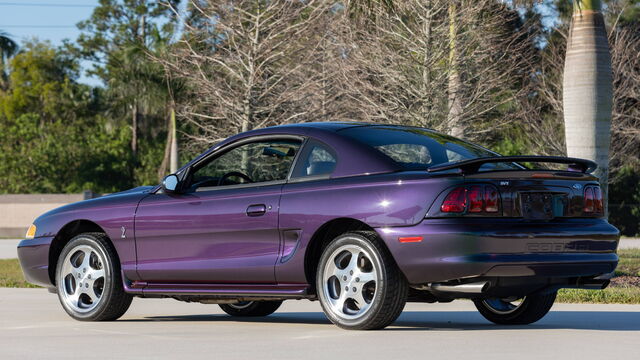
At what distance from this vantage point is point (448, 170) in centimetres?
768

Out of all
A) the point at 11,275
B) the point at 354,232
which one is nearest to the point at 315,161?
the point at 354,232

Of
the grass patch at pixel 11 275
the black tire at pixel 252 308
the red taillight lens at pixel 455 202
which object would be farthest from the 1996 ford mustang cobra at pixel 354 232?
the grass patch at pixel 11 275

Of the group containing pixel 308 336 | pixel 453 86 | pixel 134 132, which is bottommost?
pixel 308 336

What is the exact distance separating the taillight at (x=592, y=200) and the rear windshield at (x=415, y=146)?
63cm

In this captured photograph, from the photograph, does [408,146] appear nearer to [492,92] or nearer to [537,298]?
[537,298]

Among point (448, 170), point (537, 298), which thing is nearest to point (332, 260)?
point (448, 170)

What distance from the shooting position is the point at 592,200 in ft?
27.2

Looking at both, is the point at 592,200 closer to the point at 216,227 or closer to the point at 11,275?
the point at 216,227

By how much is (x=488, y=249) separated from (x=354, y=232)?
1018mm

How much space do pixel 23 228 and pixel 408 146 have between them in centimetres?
3643

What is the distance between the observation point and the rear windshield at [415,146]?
326 inches

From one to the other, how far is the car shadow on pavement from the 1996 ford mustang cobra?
291mm

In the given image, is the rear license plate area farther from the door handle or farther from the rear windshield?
the door handle

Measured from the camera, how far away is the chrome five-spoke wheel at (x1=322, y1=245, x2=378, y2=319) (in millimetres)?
8016
